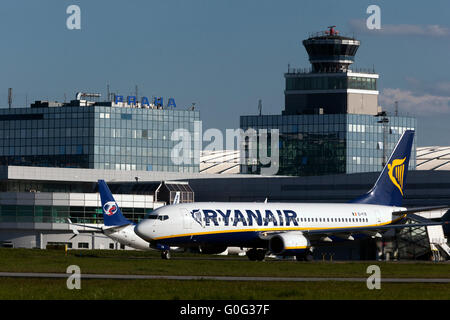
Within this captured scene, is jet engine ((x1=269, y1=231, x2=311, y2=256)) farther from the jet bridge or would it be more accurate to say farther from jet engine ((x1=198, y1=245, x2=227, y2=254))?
the jet bridge

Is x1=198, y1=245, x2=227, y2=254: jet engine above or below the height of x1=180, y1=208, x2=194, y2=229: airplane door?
below

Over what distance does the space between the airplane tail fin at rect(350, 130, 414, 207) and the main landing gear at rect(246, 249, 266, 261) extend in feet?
51.3

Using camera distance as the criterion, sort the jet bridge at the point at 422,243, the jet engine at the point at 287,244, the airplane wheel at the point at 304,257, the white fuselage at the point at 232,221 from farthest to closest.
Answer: the jet bridge at the point at 422,243
the airplane wheel at the point at 304,257
the jet engine at the point at 287,244
the white fuselage at the point at 232,221

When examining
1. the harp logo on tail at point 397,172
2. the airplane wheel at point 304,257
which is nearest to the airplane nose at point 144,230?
the airplane wheel at point 304,257

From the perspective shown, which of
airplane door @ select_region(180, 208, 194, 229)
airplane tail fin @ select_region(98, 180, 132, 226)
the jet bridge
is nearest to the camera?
airplane door @ select_region(180, 208, 194, 229)

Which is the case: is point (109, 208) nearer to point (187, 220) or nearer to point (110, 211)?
point (110, 211)

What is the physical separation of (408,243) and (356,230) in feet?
83.8

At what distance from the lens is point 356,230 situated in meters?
88.3

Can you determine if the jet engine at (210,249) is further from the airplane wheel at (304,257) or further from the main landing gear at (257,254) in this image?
the airplane wheel at (304,257)

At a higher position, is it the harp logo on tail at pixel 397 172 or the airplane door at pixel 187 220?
the harp logo on tail at pixel 397 172

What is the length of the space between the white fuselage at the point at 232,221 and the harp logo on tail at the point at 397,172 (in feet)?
23.8

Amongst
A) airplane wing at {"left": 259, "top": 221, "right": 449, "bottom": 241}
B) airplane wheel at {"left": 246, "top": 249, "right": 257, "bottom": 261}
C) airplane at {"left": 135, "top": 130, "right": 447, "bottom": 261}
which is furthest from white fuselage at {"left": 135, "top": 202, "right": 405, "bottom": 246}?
airplane wheel at {"left": 246, "top": 249, "right": 257, "bottom": 261}

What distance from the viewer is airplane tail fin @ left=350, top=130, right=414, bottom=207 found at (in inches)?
3880

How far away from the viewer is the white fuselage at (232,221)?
264 feet
